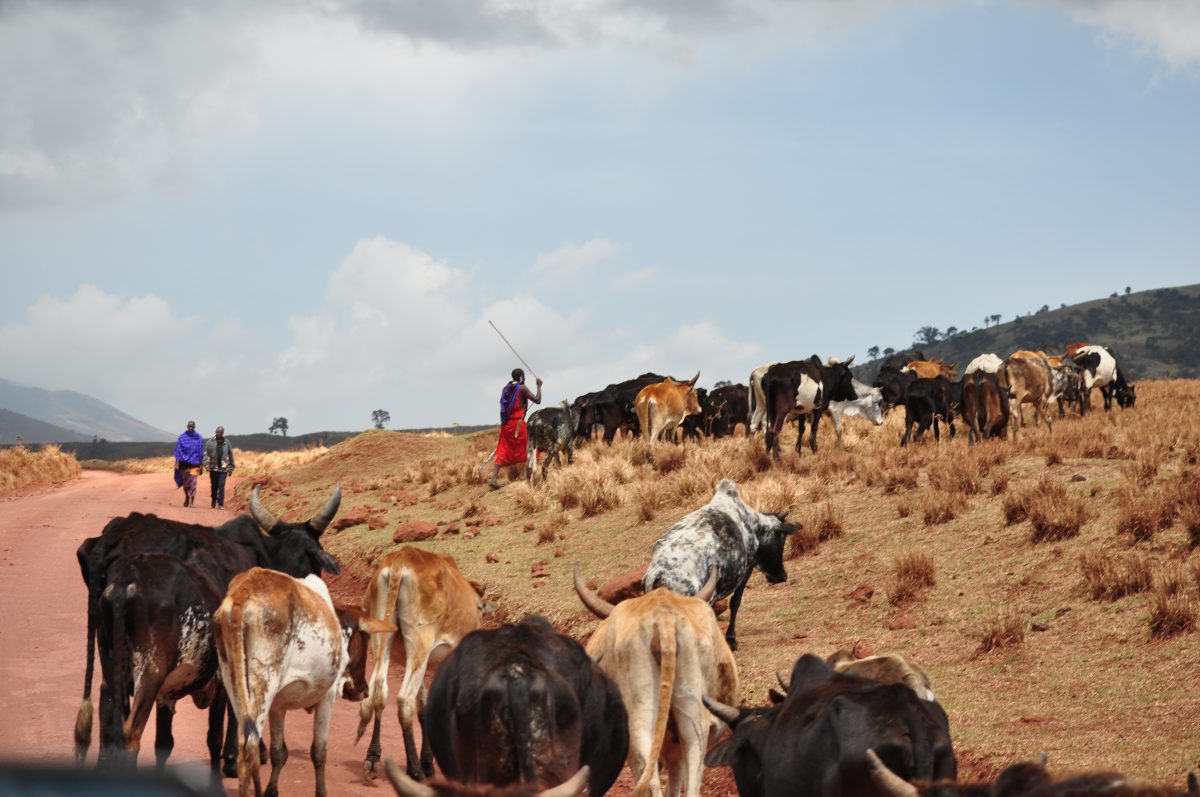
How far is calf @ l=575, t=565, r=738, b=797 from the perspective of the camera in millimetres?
7312

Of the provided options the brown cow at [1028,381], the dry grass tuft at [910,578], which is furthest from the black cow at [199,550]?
the brown cow at [1028,381]

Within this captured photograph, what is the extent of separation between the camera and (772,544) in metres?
13.4

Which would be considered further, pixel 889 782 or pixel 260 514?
pixel 260 514

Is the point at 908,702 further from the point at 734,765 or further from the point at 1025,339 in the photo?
the point at 1025,339

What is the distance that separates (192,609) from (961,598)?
851 centimetres

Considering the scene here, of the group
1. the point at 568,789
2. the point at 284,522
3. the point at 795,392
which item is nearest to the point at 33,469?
the point at 795,392

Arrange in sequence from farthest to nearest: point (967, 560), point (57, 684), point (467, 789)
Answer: point (967, 560) → point (57, 684) → point (467, 789)

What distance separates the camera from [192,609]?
846 centimetres

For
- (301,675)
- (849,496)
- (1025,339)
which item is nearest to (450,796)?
(301,675)

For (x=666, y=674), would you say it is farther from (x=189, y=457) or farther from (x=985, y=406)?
(x=189, y=457)

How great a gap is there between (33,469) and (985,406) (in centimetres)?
3436

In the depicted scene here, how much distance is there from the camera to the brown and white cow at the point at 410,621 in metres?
9.48

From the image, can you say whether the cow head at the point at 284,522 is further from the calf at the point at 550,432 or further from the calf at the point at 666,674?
the calf at the point at 550,432

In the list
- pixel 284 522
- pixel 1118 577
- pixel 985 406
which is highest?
pixel 985 406
